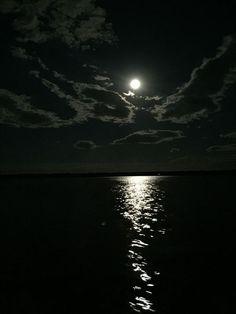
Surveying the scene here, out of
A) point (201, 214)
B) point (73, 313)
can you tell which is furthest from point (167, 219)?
point (73, 313)

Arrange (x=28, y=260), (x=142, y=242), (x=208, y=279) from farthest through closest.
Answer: (x=142, y=242), (x=28, y=260), (x=208, y=279)

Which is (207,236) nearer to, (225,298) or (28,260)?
(225,298)

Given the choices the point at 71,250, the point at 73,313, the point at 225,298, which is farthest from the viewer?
the point at 71,250

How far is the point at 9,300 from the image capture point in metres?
16.7

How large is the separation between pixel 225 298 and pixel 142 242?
1373 cm

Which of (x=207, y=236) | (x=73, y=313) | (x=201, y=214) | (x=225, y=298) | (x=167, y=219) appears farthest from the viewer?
(x=201, y=214)

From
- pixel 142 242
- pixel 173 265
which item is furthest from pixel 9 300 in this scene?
pixel 142 242

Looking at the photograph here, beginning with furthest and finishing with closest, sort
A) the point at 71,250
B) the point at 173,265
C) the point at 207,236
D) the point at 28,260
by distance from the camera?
the point at 207,236 < the point at 71,250 < the point at 28,260 < the point at 173,265

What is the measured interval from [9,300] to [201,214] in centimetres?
3758

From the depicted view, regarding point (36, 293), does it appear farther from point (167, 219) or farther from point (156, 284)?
point (167, 219)

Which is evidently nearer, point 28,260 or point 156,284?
point 156,284

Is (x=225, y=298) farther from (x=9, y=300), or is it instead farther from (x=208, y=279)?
(x=9, y=300)

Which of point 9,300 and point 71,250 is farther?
point 71,250

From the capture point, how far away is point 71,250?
27031 millimetres
